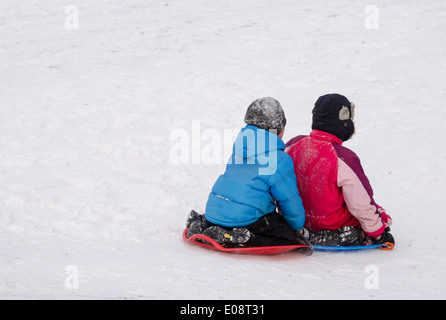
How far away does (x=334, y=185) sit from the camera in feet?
16.1

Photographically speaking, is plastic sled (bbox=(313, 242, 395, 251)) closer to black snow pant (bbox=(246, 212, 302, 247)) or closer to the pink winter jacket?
the pink winter jacket

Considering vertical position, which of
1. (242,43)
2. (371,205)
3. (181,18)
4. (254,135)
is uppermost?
(181,18)

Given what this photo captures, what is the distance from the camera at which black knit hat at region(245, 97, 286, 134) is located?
187 inches

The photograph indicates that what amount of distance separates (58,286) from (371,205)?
8.67 feet

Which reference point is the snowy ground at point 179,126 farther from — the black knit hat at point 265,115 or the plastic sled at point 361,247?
the black knit hat at point 265,115

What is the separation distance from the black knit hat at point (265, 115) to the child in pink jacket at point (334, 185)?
43cm

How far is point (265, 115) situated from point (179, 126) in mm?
3333

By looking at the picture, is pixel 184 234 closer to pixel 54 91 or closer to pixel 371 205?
pixel 371 205

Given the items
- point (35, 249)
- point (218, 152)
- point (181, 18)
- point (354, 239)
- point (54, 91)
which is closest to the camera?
point (35, 249)

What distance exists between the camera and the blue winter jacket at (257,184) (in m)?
4.65

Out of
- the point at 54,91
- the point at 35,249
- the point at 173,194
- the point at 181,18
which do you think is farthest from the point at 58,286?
the point at 181,18

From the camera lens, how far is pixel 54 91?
345 inches
